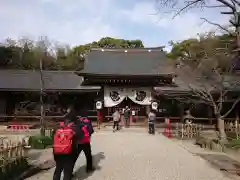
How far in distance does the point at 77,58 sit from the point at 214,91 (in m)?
35.5

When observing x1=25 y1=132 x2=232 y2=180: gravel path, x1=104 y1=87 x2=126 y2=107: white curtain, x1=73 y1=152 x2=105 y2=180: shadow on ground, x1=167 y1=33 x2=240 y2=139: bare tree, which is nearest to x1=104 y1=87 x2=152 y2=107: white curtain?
x1=104 y1=87 x2=126 y2=107: white curtain

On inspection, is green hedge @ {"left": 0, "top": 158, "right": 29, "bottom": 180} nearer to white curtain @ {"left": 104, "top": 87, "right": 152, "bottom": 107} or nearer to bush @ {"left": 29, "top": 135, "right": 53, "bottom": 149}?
bush @ {"left": 29, "top": 135, "right": 53, "bottom": 149}

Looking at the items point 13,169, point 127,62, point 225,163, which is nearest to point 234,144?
point 225,163

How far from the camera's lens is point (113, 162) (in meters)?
8.22

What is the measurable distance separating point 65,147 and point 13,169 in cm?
244

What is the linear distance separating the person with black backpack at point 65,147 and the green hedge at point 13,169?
1696 mm

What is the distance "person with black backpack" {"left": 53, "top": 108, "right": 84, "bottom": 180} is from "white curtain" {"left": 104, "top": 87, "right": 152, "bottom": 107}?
1677cm

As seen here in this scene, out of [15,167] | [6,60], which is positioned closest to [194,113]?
[15,167]

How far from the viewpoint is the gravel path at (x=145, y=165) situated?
22.0 ft

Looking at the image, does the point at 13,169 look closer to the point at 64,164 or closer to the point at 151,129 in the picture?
the point at 64,164

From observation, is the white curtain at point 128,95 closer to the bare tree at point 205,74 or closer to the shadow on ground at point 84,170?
the bare tree at point 205,74

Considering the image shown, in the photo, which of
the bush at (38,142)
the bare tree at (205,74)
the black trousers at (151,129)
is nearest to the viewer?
the bush at (38,142)

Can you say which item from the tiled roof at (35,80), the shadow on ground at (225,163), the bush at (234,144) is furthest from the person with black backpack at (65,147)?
the tiled roof at (35,80)

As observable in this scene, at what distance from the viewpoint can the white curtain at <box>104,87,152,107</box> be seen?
22.4 meters
